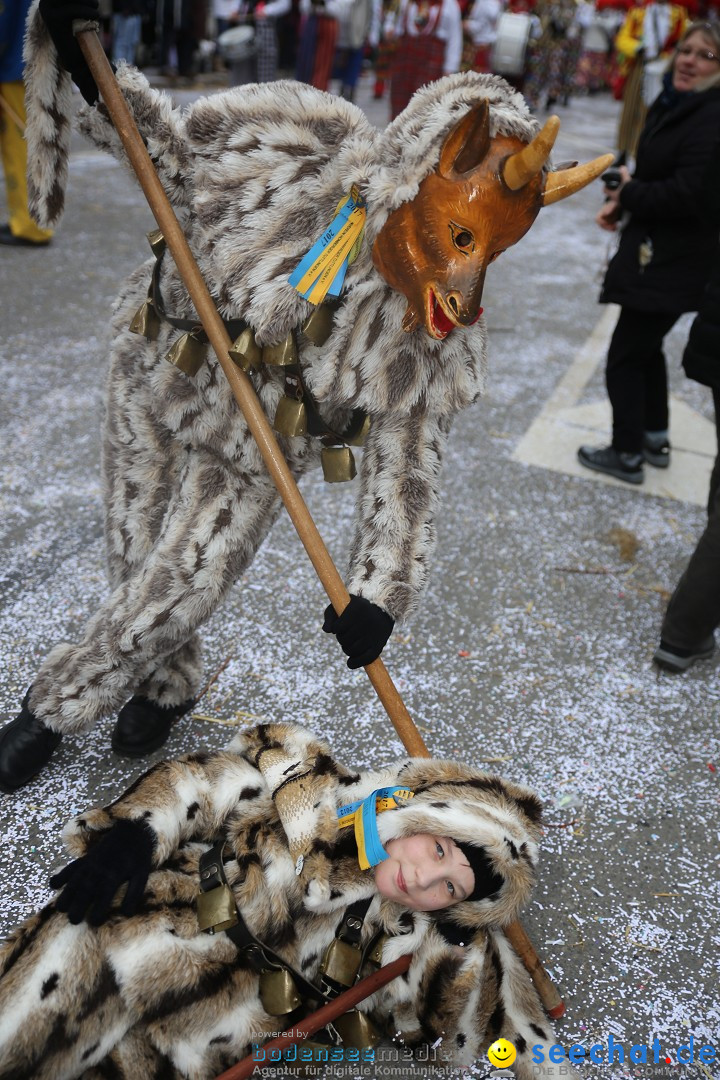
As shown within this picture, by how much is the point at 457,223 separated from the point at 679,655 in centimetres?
198

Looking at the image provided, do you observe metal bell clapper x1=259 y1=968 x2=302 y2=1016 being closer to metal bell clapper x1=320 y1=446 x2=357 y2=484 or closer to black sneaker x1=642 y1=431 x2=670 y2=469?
metal bell clapper x1=320 y1=446 x2=357 y2=484

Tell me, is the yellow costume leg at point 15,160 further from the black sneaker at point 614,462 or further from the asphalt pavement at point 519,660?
the black sneaker at point 614,462

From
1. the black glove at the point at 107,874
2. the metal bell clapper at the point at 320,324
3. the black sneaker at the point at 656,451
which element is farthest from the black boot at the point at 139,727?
the black sneaker at the point at 656,451

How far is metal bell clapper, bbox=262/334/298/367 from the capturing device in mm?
1819

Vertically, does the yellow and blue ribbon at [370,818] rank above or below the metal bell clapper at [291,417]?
below

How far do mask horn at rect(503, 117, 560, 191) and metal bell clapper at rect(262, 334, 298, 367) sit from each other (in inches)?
20.9

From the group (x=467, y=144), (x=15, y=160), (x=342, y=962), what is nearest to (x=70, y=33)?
(x=467, y=144)

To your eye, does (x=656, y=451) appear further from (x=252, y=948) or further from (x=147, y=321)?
(x=252, y=948)

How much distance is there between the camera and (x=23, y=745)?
2170mm

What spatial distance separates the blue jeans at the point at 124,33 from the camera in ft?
33.6

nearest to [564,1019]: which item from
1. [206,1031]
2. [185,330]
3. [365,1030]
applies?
[365,1030]

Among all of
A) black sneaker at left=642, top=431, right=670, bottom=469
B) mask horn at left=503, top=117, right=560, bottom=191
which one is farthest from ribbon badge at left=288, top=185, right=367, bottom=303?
black sneaker at left=642, top=431, right=670, bottom=469

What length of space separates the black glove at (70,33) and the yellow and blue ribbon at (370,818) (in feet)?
5.30

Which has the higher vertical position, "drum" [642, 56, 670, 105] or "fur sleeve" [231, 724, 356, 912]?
"drum" [642, 56, 670, 105]
